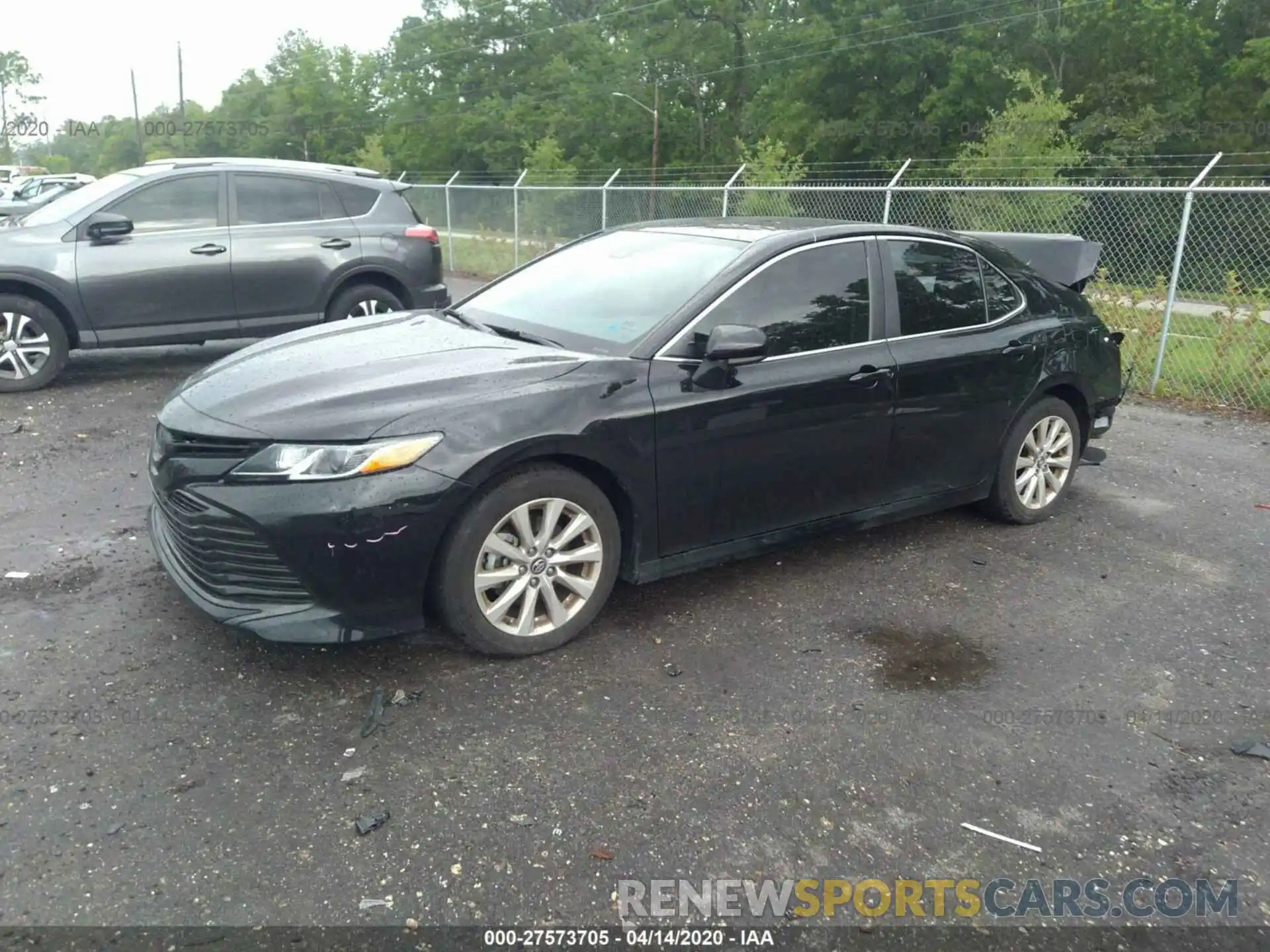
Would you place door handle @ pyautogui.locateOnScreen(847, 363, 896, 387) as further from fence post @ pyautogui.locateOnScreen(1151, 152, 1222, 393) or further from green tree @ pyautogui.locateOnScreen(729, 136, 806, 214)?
green tree @ pyautogui.locateOnScreen(729, 136, 806, 214)

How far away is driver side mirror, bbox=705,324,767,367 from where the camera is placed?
3787mm

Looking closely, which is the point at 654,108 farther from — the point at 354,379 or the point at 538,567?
the point at 538,567

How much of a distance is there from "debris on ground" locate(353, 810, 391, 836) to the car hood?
4.01ft

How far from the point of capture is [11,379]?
299 inches

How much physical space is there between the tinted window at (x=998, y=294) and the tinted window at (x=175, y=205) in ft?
→ 20.6

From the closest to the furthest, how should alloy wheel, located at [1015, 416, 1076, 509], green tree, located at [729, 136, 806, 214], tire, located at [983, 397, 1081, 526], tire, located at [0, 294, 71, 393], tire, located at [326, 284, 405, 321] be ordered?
1. tire, located at [983, 397, 1081, 526]
2. alloy wheel, located at [1015, 416, 1076, 509]
3. tire, located at [0, 294, 71, 393]
4. tire, located at [326, 284, 405, 321]
5. green tree, located at [729, 136, 806, 214]

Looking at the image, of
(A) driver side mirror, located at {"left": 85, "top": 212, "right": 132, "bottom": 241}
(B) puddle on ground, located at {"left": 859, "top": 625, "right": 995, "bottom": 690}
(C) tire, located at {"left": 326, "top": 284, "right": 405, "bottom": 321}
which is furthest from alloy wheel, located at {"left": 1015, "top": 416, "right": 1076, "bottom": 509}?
(A) driver side mirror, located at {"left": 85, "top": 212, "right": 132, "bottom": 241}

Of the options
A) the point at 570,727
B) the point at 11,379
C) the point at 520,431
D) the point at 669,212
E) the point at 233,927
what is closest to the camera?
the point at 233,927

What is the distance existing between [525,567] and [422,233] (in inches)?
242

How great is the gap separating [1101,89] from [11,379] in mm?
35588

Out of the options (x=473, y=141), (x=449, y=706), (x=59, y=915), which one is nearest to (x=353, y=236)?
(x=449, y=706)

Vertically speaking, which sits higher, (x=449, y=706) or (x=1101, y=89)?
(x=1101, y=89)

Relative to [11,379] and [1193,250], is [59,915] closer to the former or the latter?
[11,379]

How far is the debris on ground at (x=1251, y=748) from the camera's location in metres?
3.23
